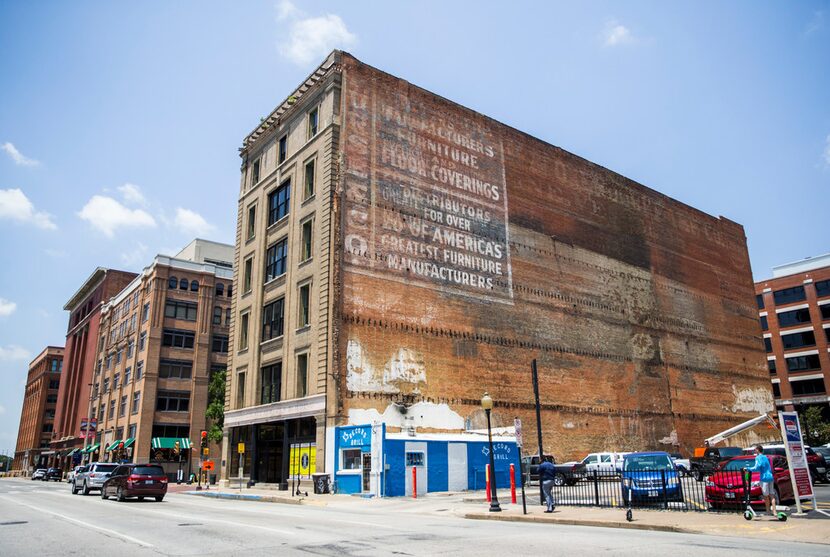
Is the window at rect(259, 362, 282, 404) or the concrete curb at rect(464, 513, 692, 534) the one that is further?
the window at rect(259, 362, 282, 404)

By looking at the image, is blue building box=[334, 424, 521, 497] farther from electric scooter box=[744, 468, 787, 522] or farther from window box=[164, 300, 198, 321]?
window box=[164, 300, 198, 321]

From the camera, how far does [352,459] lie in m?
33.4

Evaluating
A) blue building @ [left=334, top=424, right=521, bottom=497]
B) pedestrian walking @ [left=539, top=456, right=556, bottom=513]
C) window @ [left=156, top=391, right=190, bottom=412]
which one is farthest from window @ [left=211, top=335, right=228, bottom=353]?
pedestrian walking @ [left=539, top=456, right=556, bottom=513]

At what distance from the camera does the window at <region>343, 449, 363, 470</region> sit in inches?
1287

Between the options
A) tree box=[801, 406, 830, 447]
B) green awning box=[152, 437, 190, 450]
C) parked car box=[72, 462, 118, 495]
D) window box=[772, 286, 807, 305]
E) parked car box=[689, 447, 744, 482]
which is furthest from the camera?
window box=[772, 286, 807, 305]

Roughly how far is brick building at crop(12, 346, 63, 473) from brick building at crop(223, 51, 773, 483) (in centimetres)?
9221

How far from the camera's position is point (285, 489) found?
37625mm

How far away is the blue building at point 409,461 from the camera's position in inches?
1212

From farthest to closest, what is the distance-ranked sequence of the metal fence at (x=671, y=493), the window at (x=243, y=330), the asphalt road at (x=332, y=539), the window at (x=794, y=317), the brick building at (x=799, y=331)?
the window at (x=794, y=317) < the brick building at (x=799, y=331) < the window at (x=243, y=330) < the metal fence at (x=671, y=493) < the asphalt road at (x=332, y=539)

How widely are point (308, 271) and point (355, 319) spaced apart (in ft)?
15.5

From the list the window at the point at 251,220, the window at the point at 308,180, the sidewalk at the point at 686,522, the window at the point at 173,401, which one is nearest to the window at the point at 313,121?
the window at the point at 308,180

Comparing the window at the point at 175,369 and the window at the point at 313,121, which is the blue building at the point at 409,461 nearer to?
the window at the point at 313,121

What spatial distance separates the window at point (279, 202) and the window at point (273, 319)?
20.9 feet

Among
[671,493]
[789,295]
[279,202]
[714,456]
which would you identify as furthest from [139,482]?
[789,295]
